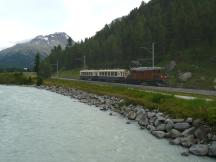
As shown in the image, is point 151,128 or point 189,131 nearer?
point 189,131

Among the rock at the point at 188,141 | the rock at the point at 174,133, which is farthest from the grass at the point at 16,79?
the rock at the point at 188,141

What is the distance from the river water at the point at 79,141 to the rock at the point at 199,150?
0.59m

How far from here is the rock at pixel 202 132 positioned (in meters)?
29.9

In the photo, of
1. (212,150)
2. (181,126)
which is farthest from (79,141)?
(212,150)

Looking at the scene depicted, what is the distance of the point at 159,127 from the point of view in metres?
35.8

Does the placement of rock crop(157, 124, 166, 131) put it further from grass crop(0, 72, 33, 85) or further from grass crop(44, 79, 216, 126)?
grass crop(0, 72, 33, 85)

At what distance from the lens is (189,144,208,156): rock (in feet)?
90.4

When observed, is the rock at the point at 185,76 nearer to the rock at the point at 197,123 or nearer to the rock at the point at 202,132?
the rock at the point at 197,123

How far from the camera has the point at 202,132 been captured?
3020 centimetres

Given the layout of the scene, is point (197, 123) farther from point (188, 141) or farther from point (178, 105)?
point (178, 105)

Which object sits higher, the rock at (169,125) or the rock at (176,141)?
the rock at (169,125)

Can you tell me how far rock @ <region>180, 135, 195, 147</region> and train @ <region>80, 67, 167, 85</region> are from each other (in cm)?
5029

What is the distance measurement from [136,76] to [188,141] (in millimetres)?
57437

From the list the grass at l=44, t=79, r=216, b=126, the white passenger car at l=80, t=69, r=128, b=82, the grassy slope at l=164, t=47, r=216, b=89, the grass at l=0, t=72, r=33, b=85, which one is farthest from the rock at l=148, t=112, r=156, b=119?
the grass at l=0, t=72, r=33, b=85
